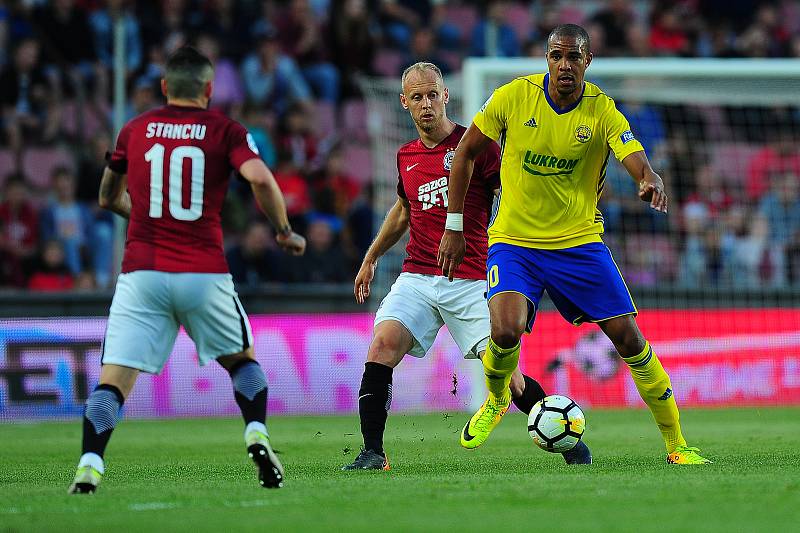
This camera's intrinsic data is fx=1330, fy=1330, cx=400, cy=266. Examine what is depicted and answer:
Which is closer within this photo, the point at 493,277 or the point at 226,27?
the point at 493,277

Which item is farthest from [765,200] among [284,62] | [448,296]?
[448,296]

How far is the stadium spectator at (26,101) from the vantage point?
16922 millimetres

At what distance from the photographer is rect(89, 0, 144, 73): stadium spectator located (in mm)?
17266

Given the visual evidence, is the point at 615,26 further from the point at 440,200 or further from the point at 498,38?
the point at 440,200

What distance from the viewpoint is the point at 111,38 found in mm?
17453

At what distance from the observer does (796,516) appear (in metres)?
5.33

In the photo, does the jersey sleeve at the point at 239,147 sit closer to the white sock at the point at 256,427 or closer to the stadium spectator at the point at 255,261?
the white sock at the point at 256,427

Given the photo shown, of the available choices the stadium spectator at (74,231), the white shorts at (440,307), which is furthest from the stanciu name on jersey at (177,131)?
the stadium spectator at (74,231)

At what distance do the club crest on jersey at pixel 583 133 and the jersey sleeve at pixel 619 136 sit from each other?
0.35ft

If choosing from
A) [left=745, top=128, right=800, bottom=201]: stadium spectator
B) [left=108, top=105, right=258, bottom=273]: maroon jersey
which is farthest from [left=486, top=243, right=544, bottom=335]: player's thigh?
[left=745, top=128, right=800, bottom=201]: stadium spectator

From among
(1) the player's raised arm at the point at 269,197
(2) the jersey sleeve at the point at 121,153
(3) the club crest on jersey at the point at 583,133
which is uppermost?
(3) the club crest on jersey at the point at 583,133

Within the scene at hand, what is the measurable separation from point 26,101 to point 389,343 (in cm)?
1066

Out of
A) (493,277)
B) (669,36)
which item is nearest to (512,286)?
(493,277)

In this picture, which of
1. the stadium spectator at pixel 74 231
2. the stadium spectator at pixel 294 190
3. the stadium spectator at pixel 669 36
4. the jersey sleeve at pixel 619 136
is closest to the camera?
the jersey sleeve at pixel 619 136
